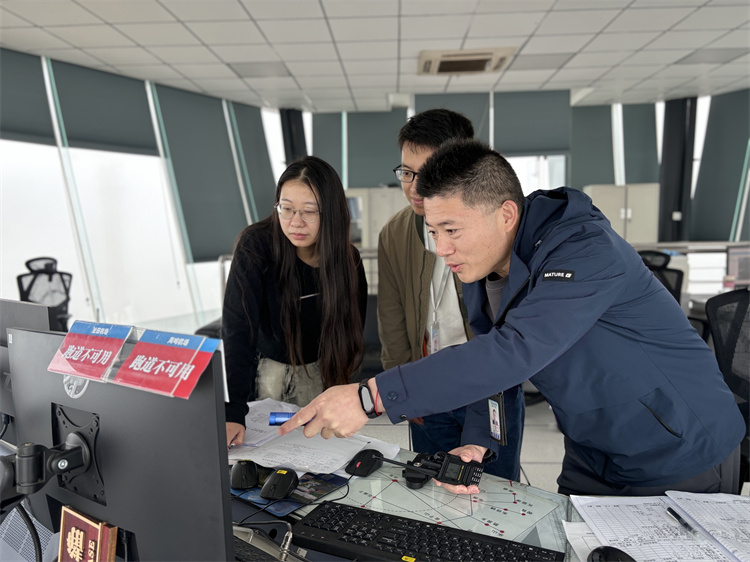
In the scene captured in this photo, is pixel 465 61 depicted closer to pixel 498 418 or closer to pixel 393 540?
pixel 498 418

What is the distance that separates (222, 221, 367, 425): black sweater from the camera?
1472mm

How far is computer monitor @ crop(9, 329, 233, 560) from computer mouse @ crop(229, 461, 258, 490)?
0.33m

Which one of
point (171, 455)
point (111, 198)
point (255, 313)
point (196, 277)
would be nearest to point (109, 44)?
point (111, 198)

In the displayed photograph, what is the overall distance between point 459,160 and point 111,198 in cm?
621

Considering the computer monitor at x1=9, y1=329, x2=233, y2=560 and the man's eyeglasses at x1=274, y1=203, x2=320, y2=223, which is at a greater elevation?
the man's eyeglasses at x1=274, y1=203, x2=320, y2=223

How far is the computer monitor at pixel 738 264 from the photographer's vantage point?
3934mm

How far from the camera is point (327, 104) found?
7980mm

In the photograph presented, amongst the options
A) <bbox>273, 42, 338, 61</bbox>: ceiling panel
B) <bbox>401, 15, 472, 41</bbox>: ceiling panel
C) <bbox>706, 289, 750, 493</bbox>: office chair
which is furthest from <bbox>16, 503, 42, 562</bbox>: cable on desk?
<bbox>273, 42, 338, 61</bbox>: ceiling panel

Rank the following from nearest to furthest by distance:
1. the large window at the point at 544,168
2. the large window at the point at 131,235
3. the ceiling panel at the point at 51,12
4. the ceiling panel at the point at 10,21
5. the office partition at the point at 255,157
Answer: the ceiling panel at the point at 51,12, the ceiling panel at the point at 10,21, the large window at the point at 131,235, the large window at the point at 544,168, the office partition at the point at 255,157

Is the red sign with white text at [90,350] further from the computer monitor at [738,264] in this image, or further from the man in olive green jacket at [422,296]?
the computer monitor at [738,264]

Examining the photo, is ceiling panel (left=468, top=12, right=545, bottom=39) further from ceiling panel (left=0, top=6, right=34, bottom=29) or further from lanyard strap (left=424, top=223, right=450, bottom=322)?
ceiling panel (left=0, top=6, right=34, bottom=29)

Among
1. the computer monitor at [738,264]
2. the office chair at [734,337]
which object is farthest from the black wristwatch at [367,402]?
the computer monitor at [738,264]

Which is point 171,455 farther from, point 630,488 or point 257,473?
point 630,488

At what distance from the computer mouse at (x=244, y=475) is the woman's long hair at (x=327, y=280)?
19.7 inches
